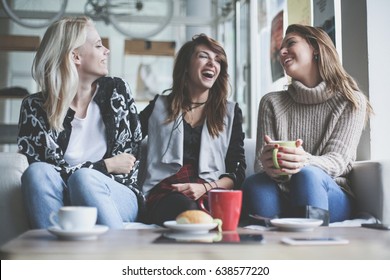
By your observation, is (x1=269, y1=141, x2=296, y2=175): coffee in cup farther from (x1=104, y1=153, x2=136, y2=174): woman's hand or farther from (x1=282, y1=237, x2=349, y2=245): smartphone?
(x1=104, y1=153, x2=136, y2=174): woman's hand

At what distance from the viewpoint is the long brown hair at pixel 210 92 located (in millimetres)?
1738

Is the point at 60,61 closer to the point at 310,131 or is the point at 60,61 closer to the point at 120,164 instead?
the point at 120,164

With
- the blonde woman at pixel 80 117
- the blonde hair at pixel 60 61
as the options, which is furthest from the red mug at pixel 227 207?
the blonde hair at pixel 60 61

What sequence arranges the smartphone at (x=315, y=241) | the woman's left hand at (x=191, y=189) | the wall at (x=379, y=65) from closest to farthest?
1. the smartphone at (x=315, y=241)
2. the woman's left hand at (x=191, y=189)
3. the wall at (x=379, y=65)

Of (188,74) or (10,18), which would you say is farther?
(10,18)

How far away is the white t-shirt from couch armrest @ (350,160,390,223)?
0.84 metres

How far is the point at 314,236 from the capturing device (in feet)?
2.96

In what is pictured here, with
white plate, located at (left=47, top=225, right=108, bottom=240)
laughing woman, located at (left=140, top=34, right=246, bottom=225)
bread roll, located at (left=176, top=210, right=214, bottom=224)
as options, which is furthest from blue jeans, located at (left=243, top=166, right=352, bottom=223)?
white plate, located at (left=47, top=225, right=108, bottom=240)

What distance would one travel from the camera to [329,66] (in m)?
1.66

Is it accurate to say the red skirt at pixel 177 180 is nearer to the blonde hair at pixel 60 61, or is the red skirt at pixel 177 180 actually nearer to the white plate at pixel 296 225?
the blonde hair at pixel 60 61

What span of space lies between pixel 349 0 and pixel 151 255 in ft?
5.07

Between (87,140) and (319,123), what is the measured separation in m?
0.78
